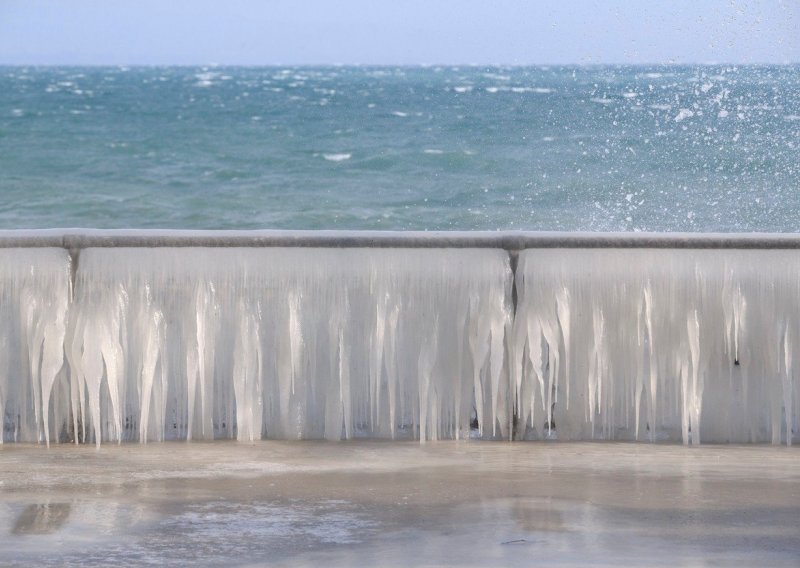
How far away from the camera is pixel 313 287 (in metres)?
4.38

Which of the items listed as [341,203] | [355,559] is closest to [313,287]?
[355,559]

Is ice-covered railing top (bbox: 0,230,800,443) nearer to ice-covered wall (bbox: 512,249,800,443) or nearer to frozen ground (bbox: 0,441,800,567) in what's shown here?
ice-covered wall (bbox: 512,249,800,443)

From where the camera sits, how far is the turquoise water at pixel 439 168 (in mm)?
18500

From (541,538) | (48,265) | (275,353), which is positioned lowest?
(541,538)

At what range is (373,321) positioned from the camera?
439 centimetres

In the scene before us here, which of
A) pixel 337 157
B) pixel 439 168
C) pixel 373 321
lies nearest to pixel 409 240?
pixel 373 321

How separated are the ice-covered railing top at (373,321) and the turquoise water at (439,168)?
40.4 ft

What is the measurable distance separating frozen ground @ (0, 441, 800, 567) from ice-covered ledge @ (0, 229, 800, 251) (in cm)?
73

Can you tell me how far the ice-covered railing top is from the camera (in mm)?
4352

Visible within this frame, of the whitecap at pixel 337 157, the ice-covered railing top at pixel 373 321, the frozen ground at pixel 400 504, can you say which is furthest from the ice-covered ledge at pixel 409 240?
the whitecap at pixel 337 157

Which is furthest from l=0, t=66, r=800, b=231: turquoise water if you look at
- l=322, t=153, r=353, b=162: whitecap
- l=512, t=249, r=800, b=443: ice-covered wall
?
l=512, t=249, r=800, b=443: ice-covered wall

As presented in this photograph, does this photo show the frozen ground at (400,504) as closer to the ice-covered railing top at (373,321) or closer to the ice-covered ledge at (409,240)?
the ice-covered railing top at (373,321)

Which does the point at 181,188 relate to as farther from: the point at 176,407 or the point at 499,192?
the point at 176,407

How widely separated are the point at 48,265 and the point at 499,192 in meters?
16.7
